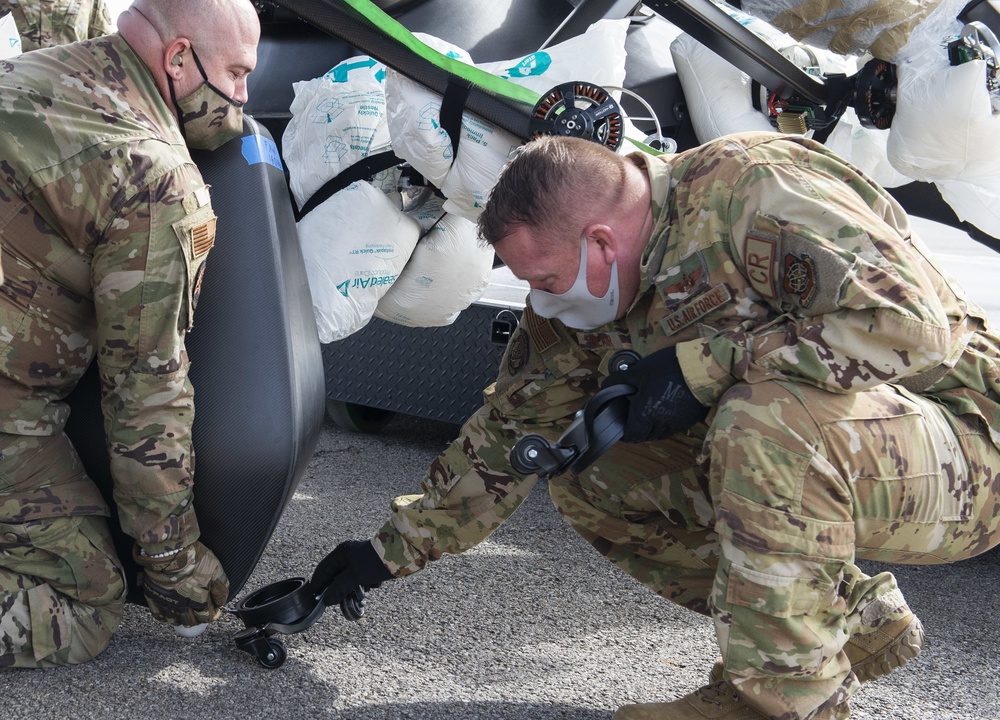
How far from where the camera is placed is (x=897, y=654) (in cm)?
172

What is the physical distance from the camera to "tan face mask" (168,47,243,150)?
6.24 ft

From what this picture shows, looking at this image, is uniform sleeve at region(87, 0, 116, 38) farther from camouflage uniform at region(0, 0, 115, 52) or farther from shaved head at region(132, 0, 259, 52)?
shaved head at region(132, 0, 259, 52)

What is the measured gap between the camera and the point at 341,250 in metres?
2.29

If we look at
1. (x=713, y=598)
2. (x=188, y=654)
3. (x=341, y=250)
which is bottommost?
(x=188, y=654)

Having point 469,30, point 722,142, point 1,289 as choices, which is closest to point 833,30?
point 469,30

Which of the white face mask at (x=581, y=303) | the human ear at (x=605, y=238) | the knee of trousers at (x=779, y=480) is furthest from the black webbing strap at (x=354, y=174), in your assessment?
the knee of trousers at (x=779, y=480)

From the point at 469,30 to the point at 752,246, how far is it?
4.68 ft

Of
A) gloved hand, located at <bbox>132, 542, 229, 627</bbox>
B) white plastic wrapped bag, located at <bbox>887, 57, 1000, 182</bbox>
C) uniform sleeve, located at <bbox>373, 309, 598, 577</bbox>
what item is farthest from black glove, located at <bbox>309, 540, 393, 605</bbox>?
white plastic wrapped bag, located at <bbox>887, 57, 1000, 182</bbox>

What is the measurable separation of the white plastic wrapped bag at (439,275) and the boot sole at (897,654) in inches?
46.7

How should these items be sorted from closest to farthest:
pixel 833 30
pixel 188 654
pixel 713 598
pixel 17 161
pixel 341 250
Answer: pixel 713 598, pixel 17 161, pixel 188 654, pixel 341 250, pixel 833 30

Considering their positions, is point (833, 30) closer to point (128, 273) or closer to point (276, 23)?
point (276, 23)

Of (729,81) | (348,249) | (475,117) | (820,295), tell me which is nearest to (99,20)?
(348,249)

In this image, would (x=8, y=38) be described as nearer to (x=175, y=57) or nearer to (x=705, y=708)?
(x=175, y=57)

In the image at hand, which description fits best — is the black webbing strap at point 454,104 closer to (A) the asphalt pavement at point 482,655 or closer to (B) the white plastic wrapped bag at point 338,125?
(B) the white plastic wrapped bag at point 338,125
